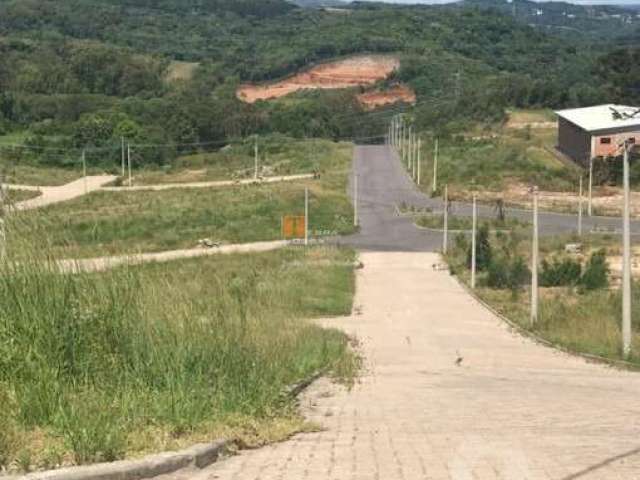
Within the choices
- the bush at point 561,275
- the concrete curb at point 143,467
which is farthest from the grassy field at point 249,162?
the concrete curb at point 143,467

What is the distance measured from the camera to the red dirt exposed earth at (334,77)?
156 meters

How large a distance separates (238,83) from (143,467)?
518ft

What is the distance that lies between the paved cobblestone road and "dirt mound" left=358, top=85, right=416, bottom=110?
129456mm

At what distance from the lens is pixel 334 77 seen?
164 m

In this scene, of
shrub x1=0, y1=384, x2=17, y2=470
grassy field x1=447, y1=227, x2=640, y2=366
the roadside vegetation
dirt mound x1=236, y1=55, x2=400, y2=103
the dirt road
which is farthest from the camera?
dirt mound x1=236, y1=55, x2=400, y2=103

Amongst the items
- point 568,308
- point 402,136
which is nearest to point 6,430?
point 568,308

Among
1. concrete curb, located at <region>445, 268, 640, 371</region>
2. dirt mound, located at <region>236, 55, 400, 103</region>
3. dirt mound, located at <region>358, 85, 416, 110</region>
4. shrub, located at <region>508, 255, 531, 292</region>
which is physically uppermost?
dirt mound, located at <region>236, 55, 400, 103</region>

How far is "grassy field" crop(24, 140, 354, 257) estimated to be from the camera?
5122 cm

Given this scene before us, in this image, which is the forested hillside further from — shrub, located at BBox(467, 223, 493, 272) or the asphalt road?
shrub, located at BBox(467, 223, 493, 272)

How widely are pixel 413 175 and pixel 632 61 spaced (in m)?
29.1

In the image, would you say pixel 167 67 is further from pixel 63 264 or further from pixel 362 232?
pixel 63 264

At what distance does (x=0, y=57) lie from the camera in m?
146

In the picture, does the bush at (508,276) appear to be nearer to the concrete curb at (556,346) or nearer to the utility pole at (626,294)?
the concrete curb at (556,346)

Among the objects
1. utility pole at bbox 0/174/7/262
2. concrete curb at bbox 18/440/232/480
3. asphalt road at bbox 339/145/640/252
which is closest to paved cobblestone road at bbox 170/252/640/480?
concrete curb at bbox 18/440/232/480
